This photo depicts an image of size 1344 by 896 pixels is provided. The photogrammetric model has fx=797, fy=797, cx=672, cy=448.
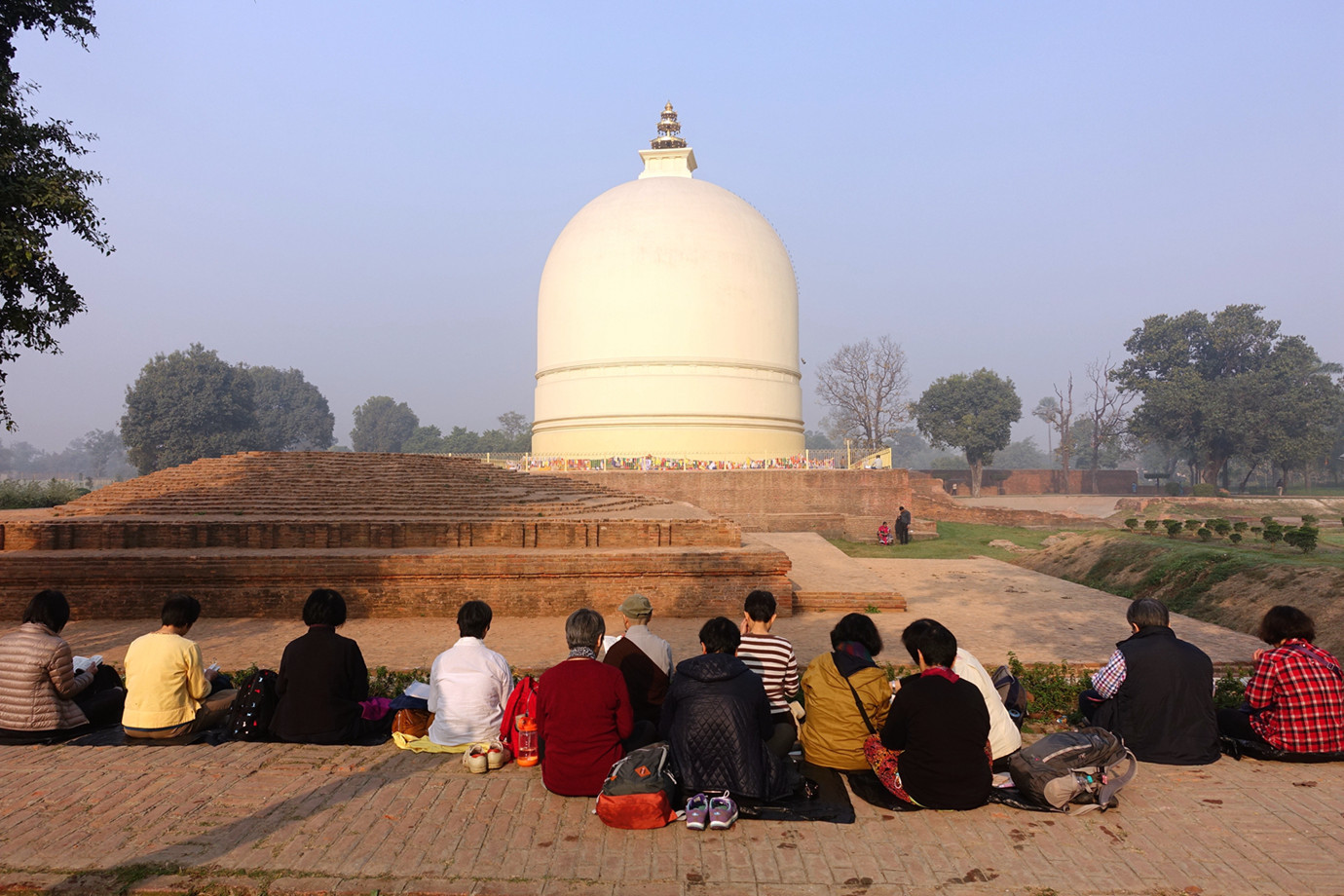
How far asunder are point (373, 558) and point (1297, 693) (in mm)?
7026

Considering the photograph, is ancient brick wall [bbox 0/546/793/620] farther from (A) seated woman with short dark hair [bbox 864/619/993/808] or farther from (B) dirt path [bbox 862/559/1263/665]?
(A) seated woman with short dark hair [bbox 864/619/993/808]

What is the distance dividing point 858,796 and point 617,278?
19.5 m

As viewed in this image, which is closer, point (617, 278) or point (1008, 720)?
point (1008, 720)

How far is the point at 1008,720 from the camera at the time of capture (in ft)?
12.0

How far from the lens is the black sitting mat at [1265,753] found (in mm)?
3793

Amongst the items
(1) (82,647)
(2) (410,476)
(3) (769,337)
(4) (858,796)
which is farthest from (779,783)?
(3) (769,337)

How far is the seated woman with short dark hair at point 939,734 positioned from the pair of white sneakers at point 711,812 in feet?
2.40

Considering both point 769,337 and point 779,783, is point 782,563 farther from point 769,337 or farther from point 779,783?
point 769,337

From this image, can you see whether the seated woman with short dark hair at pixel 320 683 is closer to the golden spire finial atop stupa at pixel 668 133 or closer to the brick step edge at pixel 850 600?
the brick step edge at pixel 850 600

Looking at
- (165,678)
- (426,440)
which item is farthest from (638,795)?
(426,440)

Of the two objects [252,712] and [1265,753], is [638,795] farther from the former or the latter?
[1265,753]

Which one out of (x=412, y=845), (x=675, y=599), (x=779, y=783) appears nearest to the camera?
(x=412, y=845)

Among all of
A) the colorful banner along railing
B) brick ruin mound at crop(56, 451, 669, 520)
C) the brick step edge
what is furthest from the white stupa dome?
the brick step edge

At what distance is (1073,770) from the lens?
3406 mm
